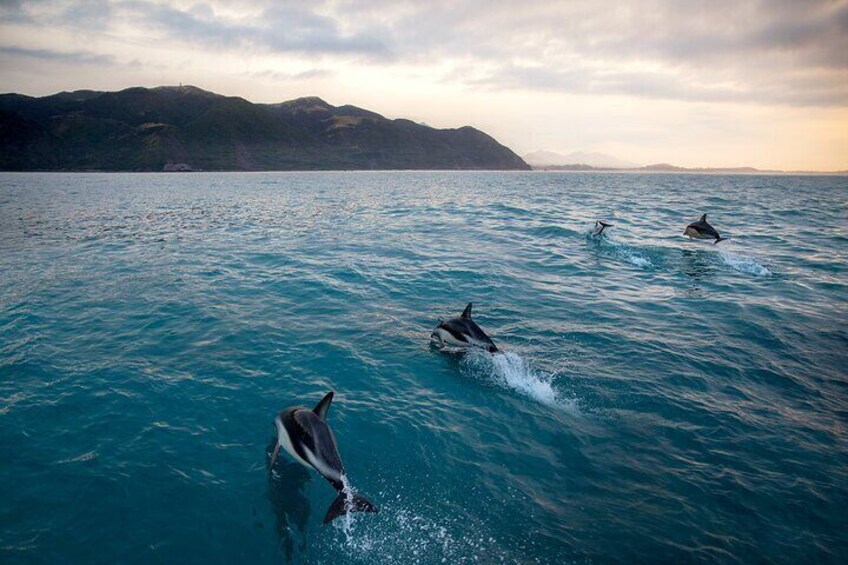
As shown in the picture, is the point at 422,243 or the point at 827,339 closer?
the point at 827,339

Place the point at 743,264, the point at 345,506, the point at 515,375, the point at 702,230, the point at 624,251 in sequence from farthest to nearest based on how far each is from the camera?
the point at 624,251 → the point at 702,230 → the point at 743,264 → the point at 515,375 → the point at 345,506

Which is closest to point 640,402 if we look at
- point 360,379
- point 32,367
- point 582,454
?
point 582,454

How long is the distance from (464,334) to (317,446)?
6.09 metres

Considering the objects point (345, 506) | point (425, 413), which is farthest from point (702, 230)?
point (345, 506)

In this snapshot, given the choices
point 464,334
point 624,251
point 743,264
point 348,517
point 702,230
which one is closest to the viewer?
point 348,517

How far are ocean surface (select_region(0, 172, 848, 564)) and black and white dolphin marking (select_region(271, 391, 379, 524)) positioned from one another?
0.70 m

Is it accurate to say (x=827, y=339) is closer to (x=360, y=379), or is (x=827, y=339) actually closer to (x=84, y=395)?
(x=360, y=379)

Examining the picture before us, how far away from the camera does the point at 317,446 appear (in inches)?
292

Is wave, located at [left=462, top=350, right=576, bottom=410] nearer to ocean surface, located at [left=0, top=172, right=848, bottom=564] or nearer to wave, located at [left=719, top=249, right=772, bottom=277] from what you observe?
ocean surface, located at [left=0, top=172, right=848, bottom=564]

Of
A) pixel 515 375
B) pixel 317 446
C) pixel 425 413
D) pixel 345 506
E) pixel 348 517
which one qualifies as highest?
pixel 317 446

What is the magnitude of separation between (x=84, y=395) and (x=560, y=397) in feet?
39.1

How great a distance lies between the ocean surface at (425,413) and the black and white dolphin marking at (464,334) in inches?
25.3

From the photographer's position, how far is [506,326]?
50.5 feet

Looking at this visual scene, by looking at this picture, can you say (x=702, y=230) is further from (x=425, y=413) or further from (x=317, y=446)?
(x=317, y=446)
